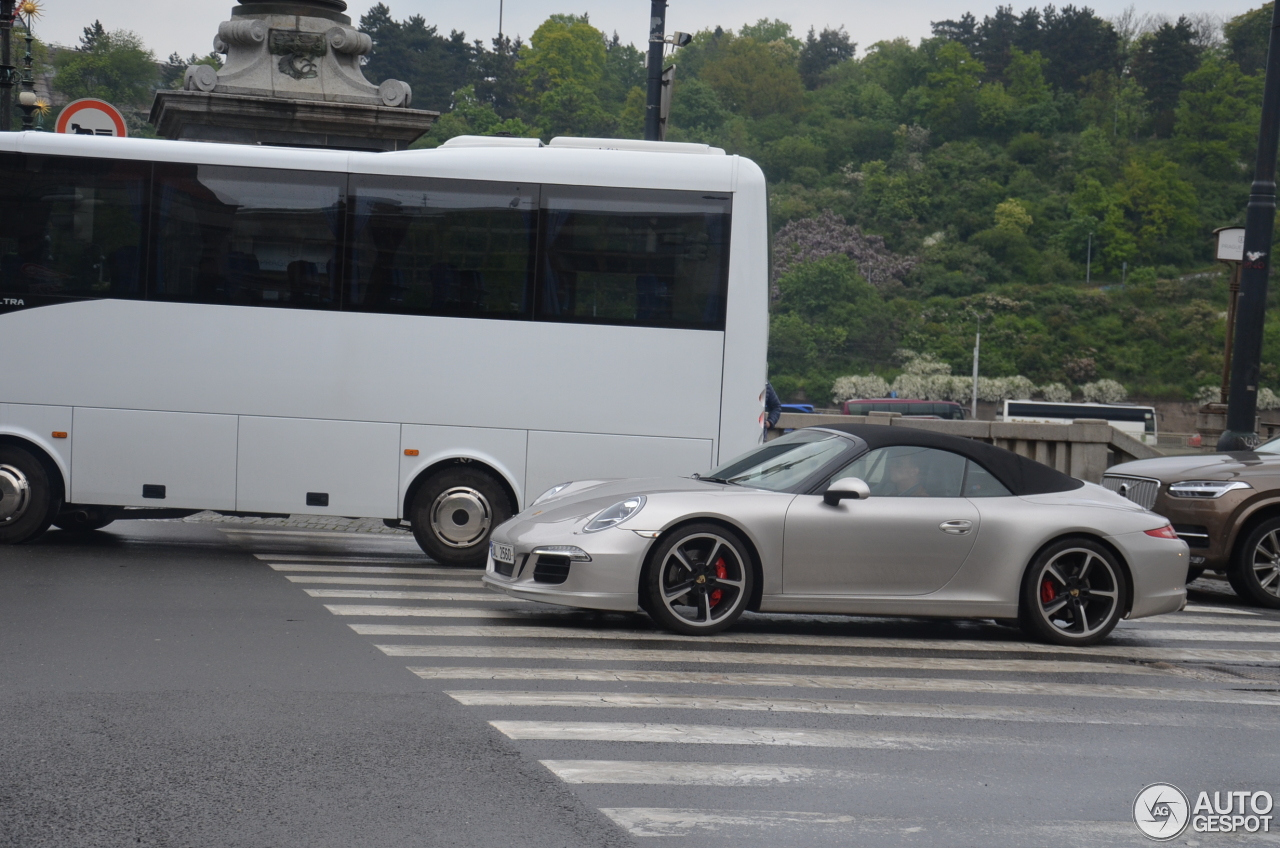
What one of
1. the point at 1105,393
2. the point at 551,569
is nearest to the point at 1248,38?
the point at 1105,393

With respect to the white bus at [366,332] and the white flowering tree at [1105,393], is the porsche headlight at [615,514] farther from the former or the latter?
the white flowering tree at [1105,393]

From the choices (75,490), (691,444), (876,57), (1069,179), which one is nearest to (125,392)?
(75,490)

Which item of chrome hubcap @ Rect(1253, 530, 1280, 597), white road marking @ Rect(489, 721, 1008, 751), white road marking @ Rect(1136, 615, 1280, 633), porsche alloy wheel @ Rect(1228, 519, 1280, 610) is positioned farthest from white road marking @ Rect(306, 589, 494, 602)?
chrome hubcap @ Rect(1253, 530, 1280, 597)

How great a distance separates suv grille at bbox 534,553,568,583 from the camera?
8.15 m

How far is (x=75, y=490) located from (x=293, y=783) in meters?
7.43

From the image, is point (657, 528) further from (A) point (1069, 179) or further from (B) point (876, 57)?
(B) point (876, 57)

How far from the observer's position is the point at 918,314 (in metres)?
102

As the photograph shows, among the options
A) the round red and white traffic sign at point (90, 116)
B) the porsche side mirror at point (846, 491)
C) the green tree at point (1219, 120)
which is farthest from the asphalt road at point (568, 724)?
the green tree at point (1219, 120)

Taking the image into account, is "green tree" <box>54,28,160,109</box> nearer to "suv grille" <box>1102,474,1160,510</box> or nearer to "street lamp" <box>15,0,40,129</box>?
"street lamp" <box>15,0,40,129</box>

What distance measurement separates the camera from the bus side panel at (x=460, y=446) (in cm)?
1132

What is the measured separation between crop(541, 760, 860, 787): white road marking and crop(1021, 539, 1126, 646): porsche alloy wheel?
11.9 ft

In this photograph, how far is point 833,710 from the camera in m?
6.42

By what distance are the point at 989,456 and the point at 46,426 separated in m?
7.89

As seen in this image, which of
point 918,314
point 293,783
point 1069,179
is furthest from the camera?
point 1069,179
